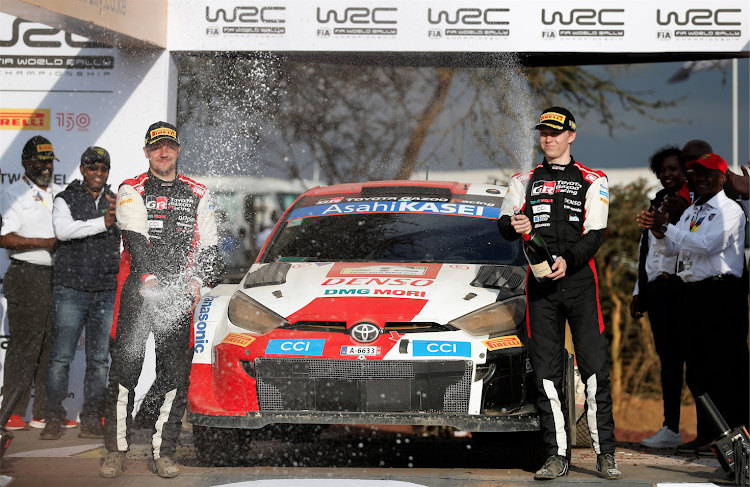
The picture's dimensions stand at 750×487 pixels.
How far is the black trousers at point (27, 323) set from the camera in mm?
6348

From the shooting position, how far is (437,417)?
4234 millimetres

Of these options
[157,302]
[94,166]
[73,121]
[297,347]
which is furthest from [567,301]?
[73,121]

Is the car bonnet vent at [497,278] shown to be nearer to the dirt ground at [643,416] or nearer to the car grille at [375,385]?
the car grille at [375,385]

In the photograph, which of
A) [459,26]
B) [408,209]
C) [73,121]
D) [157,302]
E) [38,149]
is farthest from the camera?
[73,121]

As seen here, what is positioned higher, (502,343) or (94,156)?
(94,156)

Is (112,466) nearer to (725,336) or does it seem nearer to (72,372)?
(72,372)

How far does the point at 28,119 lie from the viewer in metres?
6.98

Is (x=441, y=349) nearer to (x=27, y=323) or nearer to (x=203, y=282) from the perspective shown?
(x=203, y=282)

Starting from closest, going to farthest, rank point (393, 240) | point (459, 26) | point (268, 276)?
point (268, 276) < point (393, 240) < point (459, 26)

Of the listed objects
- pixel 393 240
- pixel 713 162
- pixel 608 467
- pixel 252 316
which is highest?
pixel 713 162

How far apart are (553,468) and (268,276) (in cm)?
199

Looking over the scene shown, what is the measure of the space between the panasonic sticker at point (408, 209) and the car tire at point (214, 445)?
162 centimetres

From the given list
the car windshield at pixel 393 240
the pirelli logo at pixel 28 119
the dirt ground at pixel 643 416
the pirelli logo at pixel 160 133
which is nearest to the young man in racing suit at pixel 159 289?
the pirelli logo at pixel 160 133

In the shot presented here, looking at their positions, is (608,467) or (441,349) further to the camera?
(608,467)
